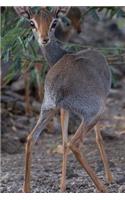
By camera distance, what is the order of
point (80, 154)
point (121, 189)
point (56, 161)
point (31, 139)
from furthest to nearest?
point (56, 161), point (121, 189), point (31, 139), point (80, 154)

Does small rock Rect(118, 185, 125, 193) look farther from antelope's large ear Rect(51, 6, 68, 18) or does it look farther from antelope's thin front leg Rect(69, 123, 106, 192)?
antelope's large ear Rect(51, 6, 68, 18)

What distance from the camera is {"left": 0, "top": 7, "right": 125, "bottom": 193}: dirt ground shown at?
5219 millimetres

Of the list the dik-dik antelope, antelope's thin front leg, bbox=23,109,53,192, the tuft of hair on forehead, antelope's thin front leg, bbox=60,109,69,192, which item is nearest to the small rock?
the dik-dik antelope

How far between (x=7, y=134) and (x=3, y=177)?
2.05 meters

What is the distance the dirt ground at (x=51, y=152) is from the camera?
5.22m

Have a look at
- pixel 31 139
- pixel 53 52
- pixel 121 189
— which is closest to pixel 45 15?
pixel 53 52

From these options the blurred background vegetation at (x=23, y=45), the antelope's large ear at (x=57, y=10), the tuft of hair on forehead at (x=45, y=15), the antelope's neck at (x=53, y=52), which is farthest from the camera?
the blurred background vegetation at (x=23, y=45)

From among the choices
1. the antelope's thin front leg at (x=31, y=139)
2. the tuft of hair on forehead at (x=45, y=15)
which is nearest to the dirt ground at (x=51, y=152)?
the antelope's thin front leg at (x=31, y=139)

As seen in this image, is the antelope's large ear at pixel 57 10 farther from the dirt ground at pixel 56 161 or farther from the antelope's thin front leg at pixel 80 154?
the dirt ground at pixel 56 161

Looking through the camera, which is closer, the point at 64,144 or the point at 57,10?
the point at 57,10

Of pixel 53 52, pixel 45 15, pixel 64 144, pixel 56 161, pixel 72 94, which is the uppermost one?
pixel 45 15

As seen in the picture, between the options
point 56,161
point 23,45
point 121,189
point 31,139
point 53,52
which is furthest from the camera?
point 56,161

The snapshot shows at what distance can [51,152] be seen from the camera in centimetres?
703

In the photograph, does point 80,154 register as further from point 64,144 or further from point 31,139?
point 64,144
